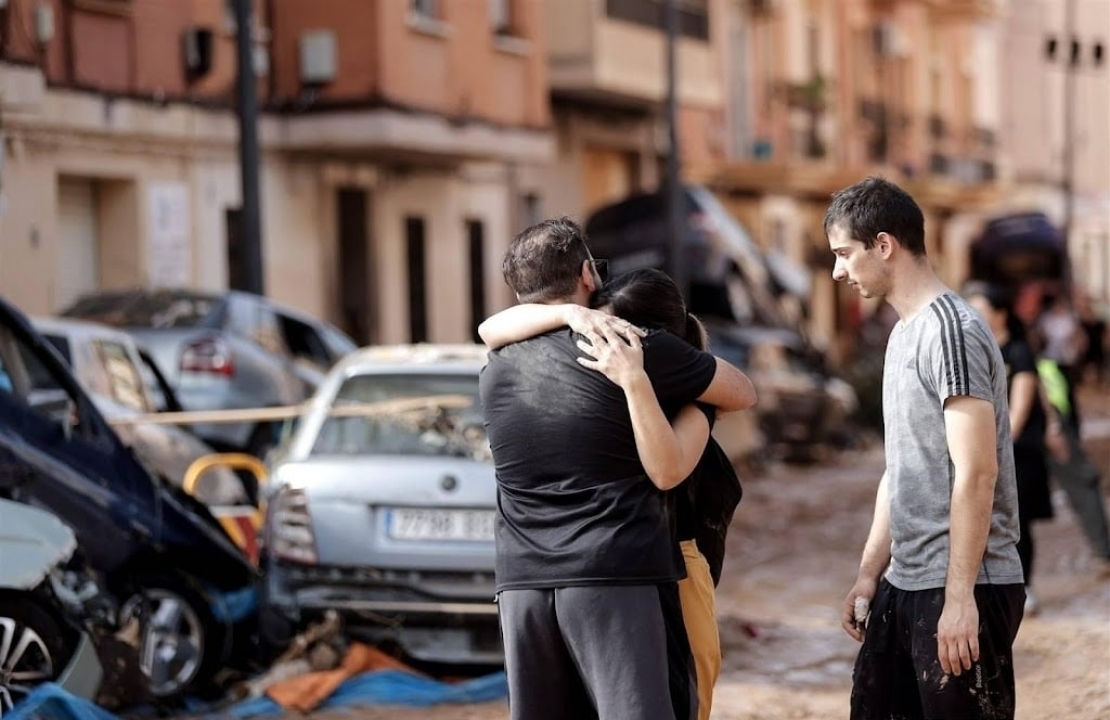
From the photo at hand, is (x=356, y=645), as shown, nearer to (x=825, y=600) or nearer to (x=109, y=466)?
(x=109, y=466)

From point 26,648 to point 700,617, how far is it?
3.29 m

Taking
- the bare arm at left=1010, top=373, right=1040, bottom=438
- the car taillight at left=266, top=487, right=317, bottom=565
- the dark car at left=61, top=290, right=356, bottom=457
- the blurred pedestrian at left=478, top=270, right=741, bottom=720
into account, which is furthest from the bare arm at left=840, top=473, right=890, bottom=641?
the dark car at left=61, top=290, right=356, bottom=457

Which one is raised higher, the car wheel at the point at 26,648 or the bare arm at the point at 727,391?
the bare arm at the point at 727,391

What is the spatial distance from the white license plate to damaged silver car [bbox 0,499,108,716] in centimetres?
174

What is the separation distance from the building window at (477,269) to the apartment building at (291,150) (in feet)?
0.08

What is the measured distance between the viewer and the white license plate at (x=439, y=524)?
9.40m

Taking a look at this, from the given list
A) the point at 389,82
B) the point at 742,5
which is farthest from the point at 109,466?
the point at 742,5

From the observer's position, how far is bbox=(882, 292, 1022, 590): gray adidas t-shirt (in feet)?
16.5

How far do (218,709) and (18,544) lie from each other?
1623 millimetres

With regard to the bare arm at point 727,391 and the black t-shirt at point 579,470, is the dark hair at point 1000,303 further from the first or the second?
the black t-shirt at point 579,470

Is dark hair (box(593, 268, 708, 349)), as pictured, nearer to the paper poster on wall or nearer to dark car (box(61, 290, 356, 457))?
dark car (box(61, 290, 356, 457))

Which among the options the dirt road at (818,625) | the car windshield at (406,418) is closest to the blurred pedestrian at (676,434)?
the dirt road at (818,625)

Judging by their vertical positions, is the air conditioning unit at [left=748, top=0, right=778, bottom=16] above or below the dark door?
above

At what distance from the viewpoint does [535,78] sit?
29.2 meters
